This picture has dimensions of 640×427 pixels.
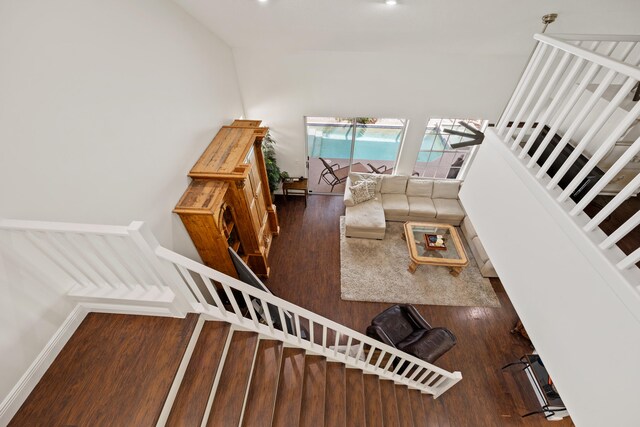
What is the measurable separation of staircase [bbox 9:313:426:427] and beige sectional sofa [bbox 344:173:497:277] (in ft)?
8.38

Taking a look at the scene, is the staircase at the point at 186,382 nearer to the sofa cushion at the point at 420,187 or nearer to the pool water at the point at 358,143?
the sofa cushion at the point at 420,187

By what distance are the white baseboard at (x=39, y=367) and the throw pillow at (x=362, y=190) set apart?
13.1 ft

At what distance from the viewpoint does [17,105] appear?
1.27 metres

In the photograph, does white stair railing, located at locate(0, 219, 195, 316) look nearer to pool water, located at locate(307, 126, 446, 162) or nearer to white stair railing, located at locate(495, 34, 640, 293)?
white stair railing, located at locate(495, 34, 640, 293)

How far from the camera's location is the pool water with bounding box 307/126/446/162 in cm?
655

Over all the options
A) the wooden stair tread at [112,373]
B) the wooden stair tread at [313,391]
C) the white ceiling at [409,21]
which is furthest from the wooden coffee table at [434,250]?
the wooden stair tread at [112,373]

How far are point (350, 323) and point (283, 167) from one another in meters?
3.40

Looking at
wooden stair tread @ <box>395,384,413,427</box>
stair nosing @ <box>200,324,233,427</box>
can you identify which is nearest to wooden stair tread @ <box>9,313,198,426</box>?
stair nosing @ <box>200,324,233,427</box>

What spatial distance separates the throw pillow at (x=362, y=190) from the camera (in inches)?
191

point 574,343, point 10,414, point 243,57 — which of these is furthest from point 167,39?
point 574,343

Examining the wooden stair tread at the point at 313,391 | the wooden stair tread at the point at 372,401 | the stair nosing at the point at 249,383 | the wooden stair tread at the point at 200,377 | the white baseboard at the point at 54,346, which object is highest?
the white baseboard at the point at 54,346

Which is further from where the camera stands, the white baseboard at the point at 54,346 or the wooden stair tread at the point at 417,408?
the wooden stair tread at the point at 417,408

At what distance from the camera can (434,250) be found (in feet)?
14.1

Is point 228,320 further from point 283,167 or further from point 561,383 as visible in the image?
point 283,167
